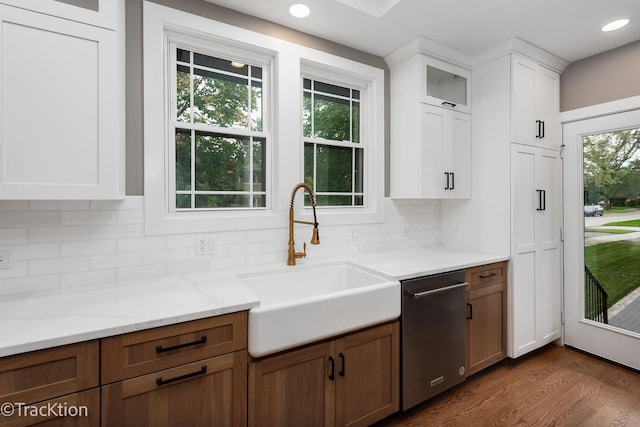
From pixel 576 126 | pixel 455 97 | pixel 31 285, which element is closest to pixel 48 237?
pixel 31 285

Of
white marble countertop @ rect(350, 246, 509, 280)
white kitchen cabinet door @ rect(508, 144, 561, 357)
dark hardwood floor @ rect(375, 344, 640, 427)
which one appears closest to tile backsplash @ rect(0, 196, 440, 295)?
white marble countertop @ rect(350, 246, 509, 280)

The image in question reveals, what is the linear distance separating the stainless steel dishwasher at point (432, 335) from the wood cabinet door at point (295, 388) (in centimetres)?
56

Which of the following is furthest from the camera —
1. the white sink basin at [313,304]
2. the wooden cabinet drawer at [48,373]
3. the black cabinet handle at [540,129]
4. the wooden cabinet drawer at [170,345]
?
the black cabinet handle at [540,129]

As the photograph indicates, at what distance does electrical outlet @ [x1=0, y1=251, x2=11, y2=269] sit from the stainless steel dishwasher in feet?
6.84

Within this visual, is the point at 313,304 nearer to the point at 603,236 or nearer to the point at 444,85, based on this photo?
the point at 444,85

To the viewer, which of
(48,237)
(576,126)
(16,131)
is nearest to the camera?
(16,131)

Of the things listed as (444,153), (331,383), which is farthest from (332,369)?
(444,153)

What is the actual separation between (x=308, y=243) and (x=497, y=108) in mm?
1949

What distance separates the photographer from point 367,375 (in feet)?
5.68

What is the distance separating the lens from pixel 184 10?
1.85 metres

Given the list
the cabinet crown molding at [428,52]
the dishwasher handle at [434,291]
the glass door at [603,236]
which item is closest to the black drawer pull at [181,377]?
the dishwasher handle at [434,291]

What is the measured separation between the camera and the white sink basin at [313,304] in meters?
1.38

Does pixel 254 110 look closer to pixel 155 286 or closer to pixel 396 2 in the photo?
pixel 396 2

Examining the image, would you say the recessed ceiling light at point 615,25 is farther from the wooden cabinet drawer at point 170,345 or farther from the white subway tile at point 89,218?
the white subway tile at point 89,218
